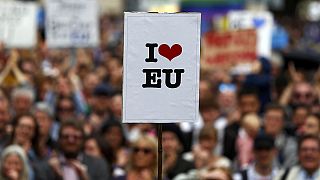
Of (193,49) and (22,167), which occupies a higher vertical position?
(193,49)

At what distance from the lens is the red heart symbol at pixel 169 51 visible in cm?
786

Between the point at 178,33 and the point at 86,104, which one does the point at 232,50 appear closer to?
the point at 86,104

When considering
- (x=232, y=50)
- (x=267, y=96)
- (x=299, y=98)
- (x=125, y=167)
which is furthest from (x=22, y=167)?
(x=232, y=50)

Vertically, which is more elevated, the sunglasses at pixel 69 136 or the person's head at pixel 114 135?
the sunglasses at pixel 69 136

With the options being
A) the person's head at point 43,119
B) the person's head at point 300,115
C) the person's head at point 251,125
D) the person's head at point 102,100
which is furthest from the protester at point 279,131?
the person's head at point 102,100

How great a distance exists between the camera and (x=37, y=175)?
1003 centimetres

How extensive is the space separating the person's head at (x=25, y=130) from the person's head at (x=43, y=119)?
228 millimetres

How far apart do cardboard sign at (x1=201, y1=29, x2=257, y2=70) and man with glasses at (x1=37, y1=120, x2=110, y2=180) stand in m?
7.09

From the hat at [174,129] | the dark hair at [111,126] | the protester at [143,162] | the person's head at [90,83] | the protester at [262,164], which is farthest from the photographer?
the person's head at [90,83]

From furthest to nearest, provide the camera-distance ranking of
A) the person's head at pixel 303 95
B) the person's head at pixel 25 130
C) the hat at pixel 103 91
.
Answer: the hat at pixel 103 91 → the person's head at pixel 303 95 → the person's head at pixel 25 130

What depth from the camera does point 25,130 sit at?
1056 cm

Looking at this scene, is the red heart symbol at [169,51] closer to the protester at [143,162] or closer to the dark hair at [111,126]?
the protester at [143,162]

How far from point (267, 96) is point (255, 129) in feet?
11.3

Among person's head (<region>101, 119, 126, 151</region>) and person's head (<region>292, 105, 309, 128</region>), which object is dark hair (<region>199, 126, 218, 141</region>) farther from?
person's head (<region>292, 105, 309, 128</region>)
